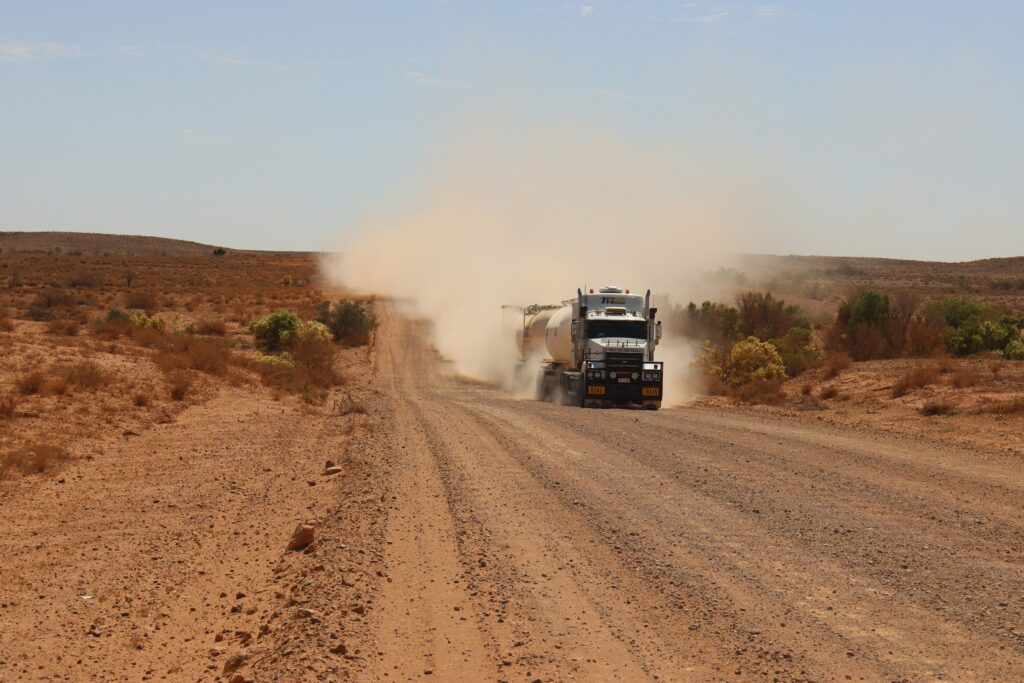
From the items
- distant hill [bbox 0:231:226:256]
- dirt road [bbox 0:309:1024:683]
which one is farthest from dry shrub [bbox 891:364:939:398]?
distant hill [bbox 0:231:226:256]

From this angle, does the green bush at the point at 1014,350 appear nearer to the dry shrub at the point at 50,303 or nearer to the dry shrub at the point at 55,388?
the dry shrub at the point at 55,388

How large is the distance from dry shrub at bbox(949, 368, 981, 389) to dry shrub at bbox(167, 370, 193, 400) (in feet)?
63.2

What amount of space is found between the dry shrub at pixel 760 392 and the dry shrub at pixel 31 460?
21.6 meters

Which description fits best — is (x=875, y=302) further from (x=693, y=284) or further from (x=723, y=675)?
(x=723, y=675)

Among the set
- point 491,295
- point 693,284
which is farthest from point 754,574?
point 693,284

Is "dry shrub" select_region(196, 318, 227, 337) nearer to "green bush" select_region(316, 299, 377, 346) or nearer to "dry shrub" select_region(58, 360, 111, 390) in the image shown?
"green bush" select_region(316, 299, 377, 346)

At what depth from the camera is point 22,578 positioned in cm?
1030

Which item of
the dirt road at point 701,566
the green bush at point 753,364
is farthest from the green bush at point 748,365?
the dirt road at point 701,566

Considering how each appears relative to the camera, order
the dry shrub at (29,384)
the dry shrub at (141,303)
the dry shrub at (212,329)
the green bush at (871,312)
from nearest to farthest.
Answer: the dry shrub at (29,384)
the green bush at (871,312)
the dry shrub at (212,329)
the dry shrub at (141,303)

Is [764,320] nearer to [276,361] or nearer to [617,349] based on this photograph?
[617,349]

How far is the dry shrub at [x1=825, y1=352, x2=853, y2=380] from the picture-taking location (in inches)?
1334

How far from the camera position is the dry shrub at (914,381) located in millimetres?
28469

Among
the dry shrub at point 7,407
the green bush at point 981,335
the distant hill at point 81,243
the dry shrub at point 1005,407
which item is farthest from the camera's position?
the distant hill at point 81,243

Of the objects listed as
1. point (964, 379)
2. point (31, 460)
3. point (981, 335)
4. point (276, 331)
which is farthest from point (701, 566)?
point (276, 331)
